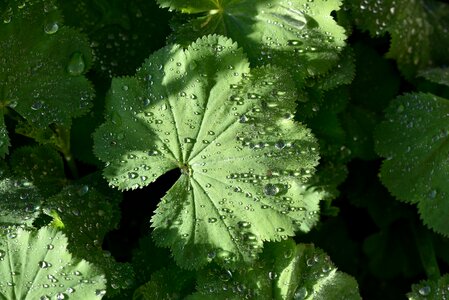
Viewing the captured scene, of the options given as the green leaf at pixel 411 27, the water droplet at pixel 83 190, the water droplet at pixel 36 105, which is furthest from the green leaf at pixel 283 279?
the green leaf at pixel 411 27

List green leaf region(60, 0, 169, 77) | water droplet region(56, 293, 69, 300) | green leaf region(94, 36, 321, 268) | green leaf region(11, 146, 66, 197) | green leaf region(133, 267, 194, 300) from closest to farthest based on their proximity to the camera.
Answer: water droplet region(56, 293, 69, 300), green leaf region(94, 36, 321, 268), green leaf region(133, 267, 194, 300), green leaf region(11, 146, 66, 197), green leaf region(60, 0, 169, 77)

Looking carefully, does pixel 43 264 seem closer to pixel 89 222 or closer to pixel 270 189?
pixel 89 222

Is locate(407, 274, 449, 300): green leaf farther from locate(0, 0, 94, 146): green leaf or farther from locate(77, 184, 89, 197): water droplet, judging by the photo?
locate(0, 0, 94, 146): green leaf

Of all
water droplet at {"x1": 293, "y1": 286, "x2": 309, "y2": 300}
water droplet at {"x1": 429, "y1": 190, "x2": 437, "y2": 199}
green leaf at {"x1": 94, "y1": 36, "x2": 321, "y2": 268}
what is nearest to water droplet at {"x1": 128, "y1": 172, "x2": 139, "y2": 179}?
green leaf at {"x1": 94, "y1": 36, "x2": 321, "y2": 268}

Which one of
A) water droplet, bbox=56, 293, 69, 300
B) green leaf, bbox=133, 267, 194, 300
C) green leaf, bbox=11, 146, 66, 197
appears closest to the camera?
water droplet, bbox=56, 293, 69, 300

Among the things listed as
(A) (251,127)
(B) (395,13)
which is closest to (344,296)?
(A) (251,127)

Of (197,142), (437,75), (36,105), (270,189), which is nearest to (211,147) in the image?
(197,142)

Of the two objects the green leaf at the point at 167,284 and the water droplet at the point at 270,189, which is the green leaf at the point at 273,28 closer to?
the water droplet at the point at 270,189
